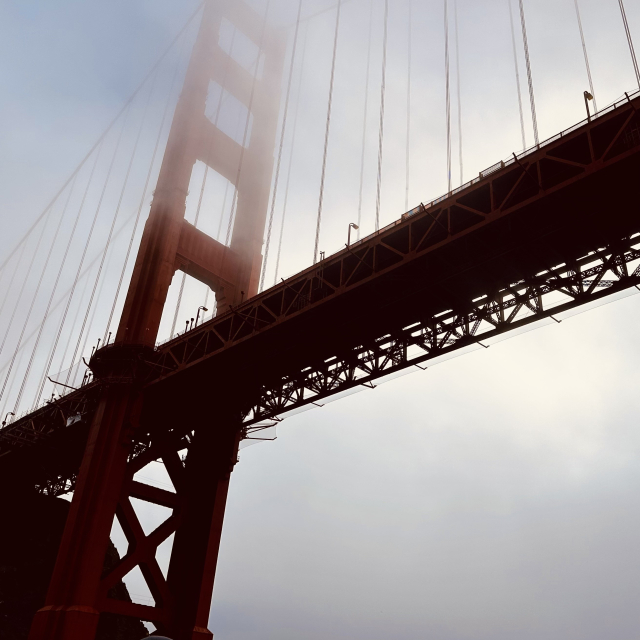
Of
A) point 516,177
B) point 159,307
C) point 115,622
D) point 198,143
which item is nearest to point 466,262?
point 516,177

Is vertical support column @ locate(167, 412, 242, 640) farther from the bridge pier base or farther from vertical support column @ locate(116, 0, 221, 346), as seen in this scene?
vertical support column @ locate(116, 0, 221, 346)

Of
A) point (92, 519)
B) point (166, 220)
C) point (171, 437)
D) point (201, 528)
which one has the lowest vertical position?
point (92, 519)

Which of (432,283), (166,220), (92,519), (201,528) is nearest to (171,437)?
(201,528)

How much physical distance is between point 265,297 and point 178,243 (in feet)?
27.4

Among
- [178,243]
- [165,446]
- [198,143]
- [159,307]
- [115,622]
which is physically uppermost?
[198,143]

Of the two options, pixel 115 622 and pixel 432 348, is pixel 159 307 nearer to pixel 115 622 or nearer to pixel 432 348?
pixel 432 348

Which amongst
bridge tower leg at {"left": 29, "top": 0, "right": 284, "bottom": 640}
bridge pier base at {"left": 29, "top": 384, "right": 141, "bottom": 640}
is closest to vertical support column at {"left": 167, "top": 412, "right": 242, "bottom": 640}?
bridge tower leg at {"left": 29, "top": 0, "right": 284, "bottom": 640}

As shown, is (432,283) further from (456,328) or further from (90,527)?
(90,527)

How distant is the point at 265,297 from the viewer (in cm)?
2330

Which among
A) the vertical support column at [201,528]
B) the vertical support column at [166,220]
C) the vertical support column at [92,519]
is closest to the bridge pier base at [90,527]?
the vertical support column at [92,519]

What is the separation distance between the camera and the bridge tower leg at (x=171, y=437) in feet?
77.3

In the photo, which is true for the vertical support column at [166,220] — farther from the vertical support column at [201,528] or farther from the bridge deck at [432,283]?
the vertical support column at [201,528]

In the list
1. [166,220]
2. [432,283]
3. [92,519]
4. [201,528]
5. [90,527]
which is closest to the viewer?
[432,283]

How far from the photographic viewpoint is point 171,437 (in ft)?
92.7
